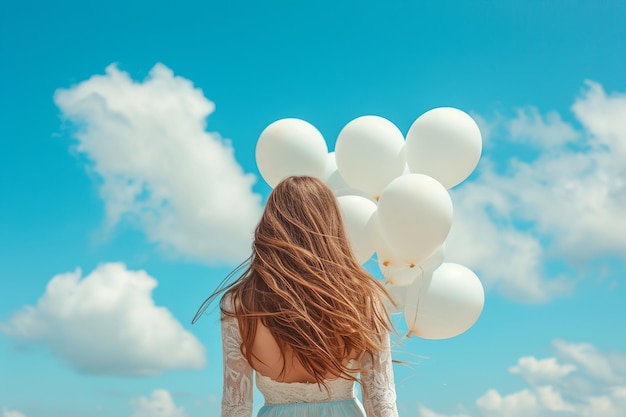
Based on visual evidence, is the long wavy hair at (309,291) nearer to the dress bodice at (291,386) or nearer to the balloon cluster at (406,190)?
the dress bodice at (291,386)

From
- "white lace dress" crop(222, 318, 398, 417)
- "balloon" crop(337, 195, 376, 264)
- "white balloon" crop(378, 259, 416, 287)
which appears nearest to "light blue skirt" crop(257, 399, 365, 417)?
"white lace dress" crop(222, 318, 398, 417)

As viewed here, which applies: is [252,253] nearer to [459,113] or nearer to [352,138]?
[352,138]

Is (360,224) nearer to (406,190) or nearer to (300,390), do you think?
(406,190)

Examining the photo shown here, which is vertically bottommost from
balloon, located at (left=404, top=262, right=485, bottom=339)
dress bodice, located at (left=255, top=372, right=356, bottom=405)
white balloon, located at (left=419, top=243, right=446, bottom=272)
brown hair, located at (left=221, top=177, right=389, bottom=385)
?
dress bodice, located at (left=255, top=372, right=356, bottom=405)

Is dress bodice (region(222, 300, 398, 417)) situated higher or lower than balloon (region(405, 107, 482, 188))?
lower

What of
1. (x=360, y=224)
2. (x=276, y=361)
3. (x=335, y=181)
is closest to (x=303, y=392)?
(x=276, y=361)

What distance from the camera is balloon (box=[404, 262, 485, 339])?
15.1ft

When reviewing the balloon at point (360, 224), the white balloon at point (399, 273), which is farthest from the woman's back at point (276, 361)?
the white balloon at point (399, 273)

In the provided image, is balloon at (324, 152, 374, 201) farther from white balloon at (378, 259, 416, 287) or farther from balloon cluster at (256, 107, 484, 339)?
white balloon at (378, 259, 416, 287)

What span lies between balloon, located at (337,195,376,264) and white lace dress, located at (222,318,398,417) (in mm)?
1779

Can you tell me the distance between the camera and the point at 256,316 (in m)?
2.55

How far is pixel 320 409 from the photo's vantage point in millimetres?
2725

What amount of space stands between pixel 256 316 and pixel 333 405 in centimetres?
52

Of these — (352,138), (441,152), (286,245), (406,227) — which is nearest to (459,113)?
(441,152)
